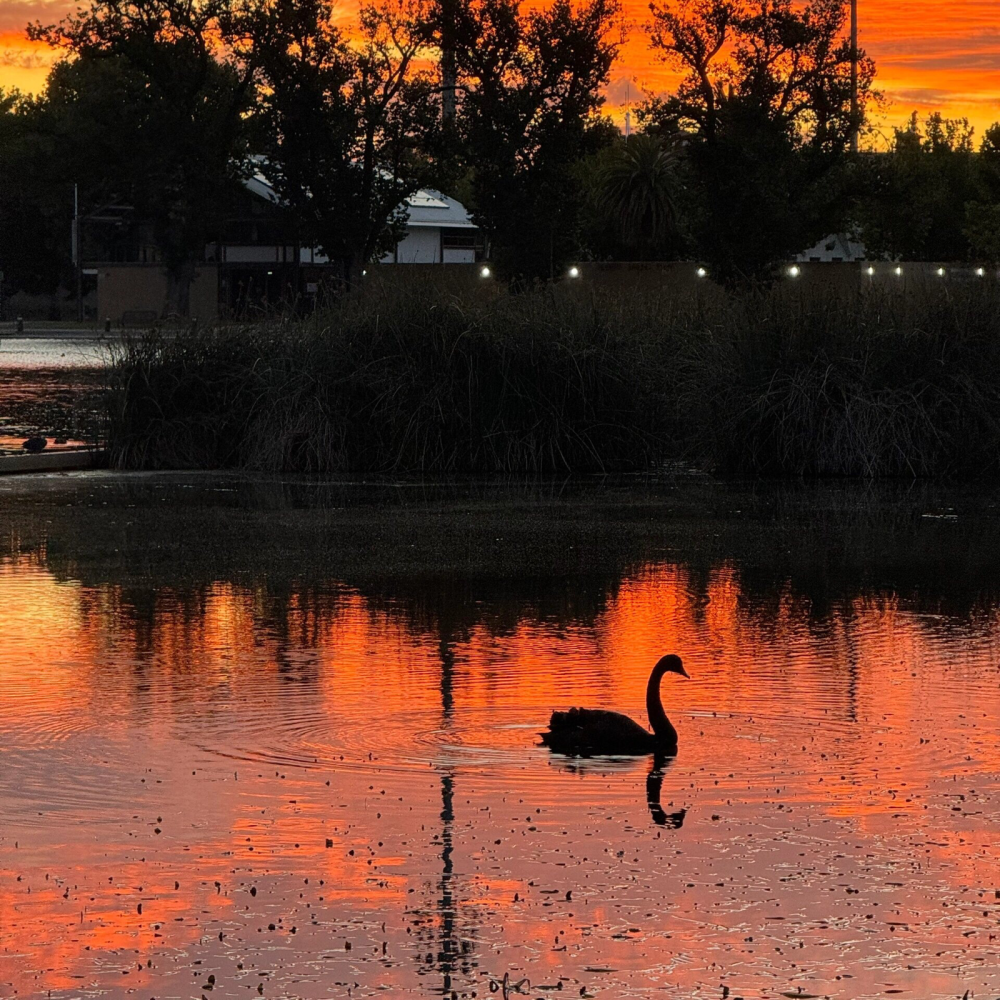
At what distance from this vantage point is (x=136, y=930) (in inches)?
238

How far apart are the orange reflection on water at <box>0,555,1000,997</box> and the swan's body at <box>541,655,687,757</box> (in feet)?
0.32

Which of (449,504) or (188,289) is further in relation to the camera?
(188,289)

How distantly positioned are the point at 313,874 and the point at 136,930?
75 centimetres

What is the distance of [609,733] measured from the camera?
8406 millimetres

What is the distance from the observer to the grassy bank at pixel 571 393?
22.3 meters

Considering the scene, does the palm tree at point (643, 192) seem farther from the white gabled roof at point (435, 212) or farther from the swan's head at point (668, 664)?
the swan's head at point (668, 664)

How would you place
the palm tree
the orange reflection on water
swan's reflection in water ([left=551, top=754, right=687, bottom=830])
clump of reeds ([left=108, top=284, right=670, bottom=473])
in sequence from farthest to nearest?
1. the palm tree
2. clump of reeds ([left=108, top=284, right=670, bottom=473])
3. swan's reflection in water ([left=551, top=754, right=687, bottom=830])
4. the orange reflection on water

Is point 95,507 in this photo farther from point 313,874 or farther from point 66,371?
point 66,371

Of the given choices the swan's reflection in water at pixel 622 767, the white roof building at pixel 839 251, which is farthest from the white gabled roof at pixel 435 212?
the swan's reflection in water at pixel 622 767

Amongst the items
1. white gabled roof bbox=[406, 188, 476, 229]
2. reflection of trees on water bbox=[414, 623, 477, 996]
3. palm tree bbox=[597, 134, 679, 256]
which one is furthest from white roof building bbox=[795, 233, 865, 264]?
reflection of trees on water bbox=[414, 623, 477, 996]

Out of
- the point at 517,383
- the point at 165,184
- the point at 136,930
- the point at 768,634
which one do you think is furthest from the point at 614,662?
the point at 165,184

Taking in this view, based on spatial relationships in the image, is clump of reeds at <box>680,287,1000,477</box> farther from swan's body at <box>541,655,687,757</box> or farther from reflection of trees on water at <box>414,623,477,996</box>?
reflection of trees on water at <box>414,623,477,996</box>

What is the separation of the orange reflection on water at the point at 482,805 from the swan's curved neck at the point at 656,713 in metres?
0.13

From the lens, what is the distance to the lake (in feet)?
19.1
